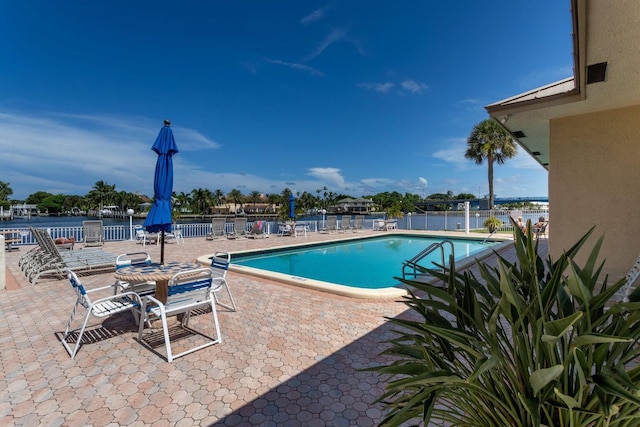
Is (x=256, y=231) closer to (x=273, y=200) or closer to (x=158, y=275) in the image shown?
(x=158, y=275)

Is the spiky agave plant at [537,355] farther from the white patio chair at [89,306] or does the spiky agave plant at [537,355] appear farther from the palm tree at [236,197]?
the palm tree at [236,197]

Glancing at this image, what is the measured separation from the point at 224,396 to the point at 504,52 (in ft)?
48.4

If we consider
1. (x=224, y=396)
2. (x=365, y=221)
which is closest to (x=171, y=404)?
(x=224, y=396)

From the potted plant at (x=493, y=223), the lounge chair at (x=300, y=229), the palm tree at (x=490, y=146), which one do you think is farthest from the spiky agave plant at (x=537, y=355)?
the palm tree at (x=490, y=146)

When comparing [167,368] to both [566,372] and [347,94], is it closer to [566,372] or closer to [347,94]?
[566,372]

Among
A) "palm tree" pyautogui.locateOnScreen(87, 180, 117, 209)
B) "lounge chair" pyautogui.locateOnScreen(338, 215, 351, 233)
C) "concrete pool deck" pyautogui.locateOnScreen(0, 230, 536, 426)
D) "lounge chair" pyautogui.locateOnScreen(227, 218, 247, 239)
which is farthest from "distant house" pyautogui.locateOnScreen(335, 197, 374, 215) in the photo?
"concrete pool deck" pyautogui.locateOnScreen(0, 230, 536, 426)

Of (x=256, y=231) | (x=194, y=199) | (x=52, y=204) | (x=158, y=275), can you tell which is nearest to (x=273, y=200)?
(x=194, y=199)

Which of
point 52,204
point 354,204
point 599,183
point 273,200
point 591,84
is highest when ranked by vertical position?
point 273,200

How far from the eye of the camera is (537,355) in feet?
3.43

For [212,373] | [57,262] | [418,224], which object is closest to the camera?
[212,373]

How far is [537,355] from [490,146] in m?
22.8

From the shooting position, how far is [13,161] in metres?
30.1

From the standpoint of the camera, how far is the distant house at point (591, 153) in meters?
3.72

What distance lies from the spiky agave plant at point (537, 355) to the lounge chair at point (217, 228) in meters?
12.9
